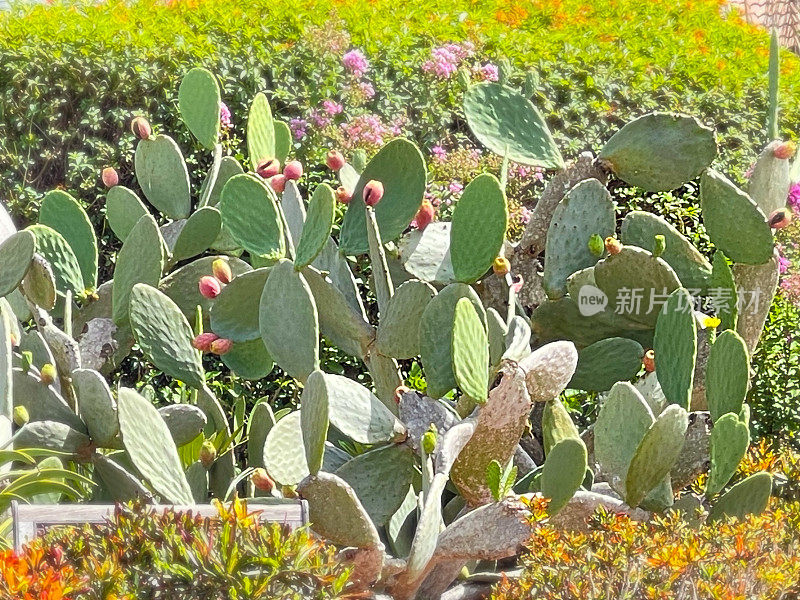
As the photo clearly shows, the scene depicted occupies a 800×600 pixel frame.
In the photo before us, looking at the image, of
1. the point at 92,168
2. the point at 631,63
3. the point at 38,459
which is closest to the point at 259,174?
the point at 38,459

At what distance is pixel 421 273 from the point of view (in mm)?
3426

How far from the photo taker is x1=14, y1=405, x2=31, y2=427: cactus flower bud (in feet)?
9.91

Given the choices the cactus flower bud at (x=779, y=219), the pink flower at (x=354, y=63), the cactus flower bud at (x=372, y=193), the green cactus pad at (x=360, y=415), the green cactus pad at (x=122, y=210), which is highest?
the pink flower at (x=354, y=63)

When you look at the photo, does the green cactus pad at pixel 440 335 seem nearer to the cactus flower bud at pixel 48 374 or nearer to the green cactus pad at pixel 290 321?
the green cactus pad at pixel 290 321

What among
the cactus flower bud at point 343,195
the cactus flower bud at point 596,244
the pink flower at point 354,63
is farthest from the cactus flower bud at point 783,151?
the pink flower at point 354,63

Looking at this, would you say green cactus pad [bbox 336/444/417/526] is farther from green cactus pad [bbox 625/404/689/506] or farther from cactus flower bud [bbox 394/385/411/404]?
green cactus pad [bbox 625/404/689/506]

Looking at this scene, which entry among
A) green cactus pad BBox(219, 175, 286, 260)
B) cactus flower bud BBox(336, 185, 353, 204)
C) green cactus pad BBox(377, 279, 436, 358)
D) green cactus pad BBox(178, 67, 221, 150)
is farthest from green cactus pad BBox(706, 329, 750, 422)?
green cactus pad BBox(178, 67, 221, 150)

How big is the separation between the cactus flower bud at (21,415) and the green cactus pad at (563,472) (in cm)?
140

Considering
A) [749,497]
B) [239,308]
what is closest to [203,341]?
[239,308]

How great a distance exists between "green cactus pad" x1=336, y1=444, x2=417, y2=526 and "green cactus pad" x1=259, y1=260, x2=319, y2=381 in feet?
0.96

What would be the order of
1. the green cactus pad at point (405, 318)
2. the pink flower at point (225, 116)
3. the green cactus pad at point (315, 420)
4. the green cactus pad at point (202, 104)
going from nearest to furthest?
the green cactus pad at point (315, 420) < the green cactus pad at point (405, 318) < the green cactus pad at point (202, 104) < the pink flower at point (225, 116)

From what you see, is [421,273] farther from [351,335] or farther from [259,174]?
[259,174]

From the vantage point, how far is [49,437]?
3.05m

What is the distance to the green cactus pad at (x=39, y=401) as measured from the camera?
3.20 metres
